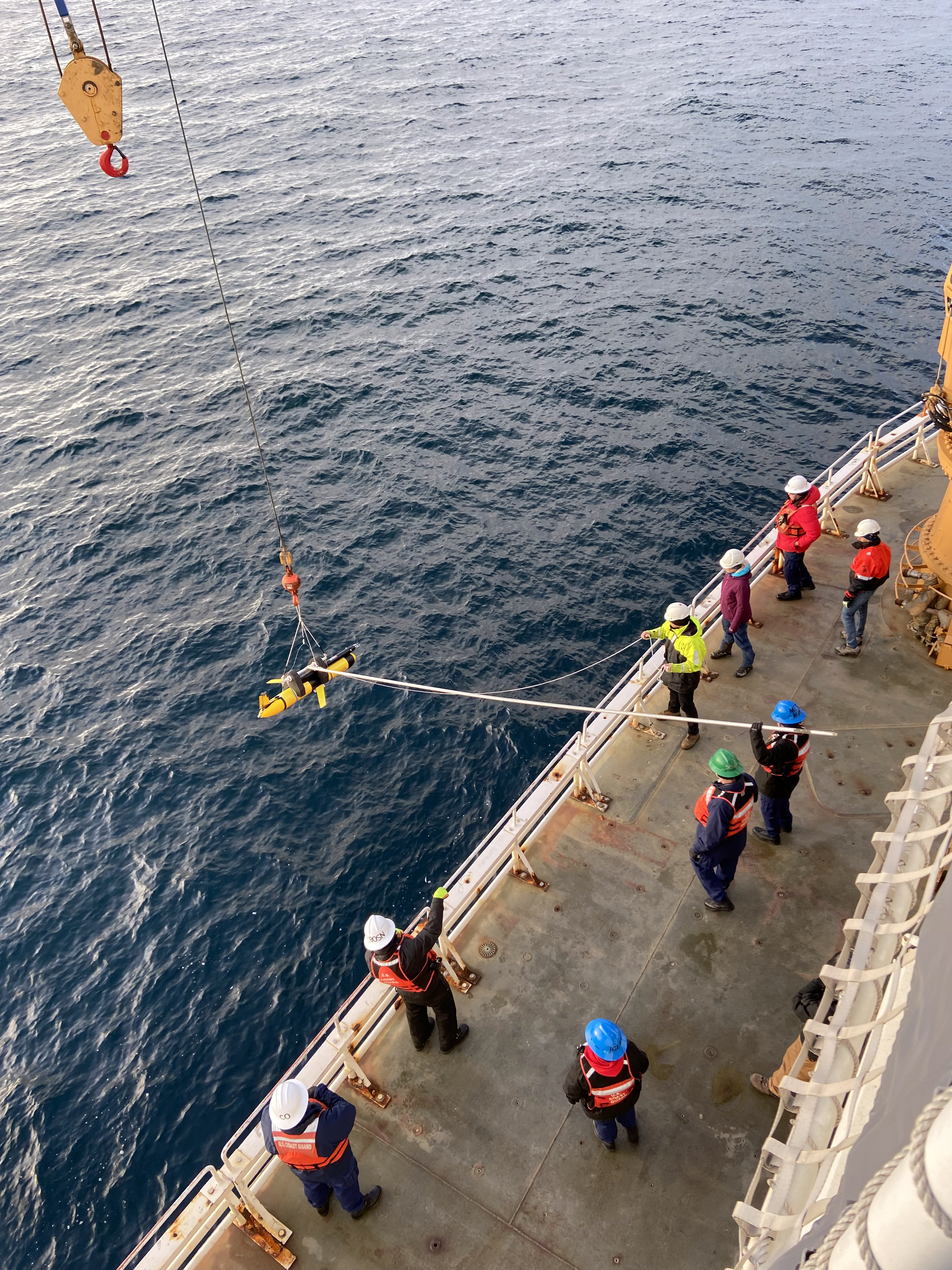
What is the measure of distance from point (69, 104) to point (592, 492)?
16.3 metres

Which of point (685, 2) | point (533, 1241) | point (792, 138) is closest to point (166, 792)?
point (533, 1241)

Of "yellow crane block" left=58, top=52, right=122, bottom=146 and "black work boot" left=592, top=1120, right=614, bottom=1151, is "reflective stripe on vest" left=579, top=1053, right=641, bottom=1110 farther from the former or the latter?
"yellow crane block" left=58, top=52, right=122, bottom=146

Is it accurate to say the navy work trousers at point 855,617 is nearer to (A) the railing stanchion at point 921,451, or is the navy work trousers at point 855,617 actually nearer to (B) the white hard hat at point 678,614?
(B) the white hard hat at point 678,614

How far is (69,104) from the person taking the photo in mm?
13086

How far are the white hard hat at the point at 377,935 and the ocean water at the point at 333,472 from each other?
6.59 meters

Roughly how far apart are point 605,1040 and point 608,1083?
59 cm

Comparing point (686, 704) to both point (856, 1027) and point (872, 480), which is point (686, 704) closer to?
point (856, 1027)

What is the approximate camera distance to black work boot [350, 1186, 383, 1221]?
27.1 ft

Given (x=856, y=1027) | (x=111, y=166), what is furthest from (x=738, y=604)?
(x=111, y=166)

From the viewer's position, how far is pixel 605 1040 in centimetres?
729

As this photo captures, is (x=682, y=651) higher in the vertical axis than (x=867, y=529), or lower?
lower

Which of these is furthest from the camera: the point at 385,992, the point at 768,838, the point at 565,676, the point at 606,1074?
the point at 565,676

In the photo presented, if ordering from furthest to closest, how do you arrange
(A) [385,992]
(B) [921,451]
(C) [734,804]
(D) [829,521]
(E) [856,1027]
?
1. (B) [921,451]
2. (D) [829,521]
3. (A) [385,992]
4. (C) [734,804]
5. (E) [856,1027]

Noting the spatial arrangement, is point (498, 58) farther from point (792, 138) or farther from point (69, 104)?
point (69, 104)
